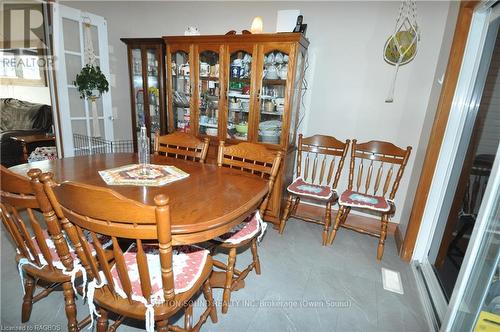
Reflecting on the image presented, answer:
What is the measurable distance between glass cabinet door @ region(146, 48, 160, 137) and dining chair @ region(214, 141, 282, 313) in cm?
151

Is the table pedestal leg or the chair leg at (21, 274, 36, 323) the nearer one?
the chair leg at (21, 274, 36, 323)

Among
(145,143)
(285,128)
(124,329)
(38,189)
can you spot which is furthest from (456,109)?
(124,329)

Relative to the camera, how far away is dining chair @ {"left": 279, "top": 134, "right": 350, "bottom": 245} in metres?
2.32

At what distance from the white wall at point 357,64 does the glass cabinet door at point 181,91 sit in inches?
19.7

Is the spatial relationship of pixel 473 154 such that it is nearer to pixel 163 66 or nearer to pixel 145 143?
pixel 145 143

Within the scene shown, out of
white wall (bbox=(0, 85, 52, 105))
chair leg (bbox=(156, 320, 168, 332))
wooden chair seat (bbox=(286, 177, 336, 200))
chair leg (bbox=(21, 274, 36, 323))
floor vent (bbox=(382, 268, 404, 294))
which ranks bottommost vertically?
floor vent (bbox=(382, 268, 404, 294))

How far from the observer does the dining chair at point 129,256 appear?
0.79m

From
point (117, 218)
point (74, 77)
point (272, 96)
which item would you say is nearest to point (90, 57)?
point (74, 77)

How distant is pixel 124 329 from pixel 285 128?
189cm

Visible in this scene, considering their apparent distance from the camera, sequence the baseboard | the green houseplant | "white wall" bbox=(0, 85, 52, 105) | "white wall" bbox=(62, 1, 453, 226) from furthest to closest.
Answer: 1. "white wall" bbox=(0, 85, 52, 105)
2. the green houseplant
3. the baseboard
4. "white wall" bbox=(62, 1, 453, 226)

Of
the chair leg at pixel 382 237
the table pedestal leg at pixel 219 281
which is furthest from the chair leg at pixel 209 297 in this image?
the chair leg at pixel 382 237

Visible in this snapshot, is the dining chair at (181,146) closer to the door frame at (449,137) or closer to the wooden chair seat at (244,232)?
the wooden chair seat at (244,232)

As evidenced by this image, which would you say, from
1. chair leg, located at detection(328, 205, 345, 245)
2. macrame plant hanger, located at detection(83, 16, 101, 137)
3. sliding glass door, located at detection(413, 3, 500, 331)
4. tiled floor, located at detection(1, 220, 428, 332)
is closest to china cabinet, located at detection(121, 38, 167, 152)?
macrame plant hanger, located at detection(83, 16, 101, 137)

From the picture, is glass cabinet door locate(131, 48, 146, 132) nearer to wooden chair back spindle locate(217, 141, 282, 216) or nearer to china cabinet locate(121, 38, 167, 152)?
china cabinet locate(121, 38, 167, 152)
